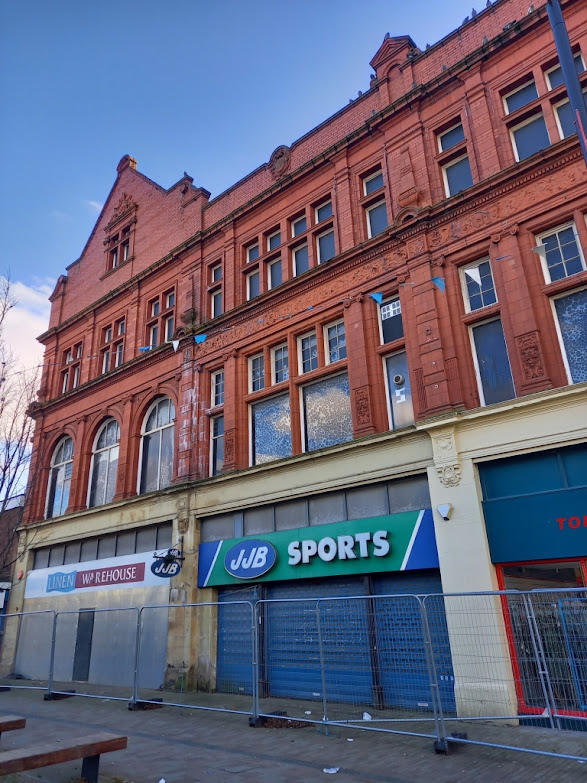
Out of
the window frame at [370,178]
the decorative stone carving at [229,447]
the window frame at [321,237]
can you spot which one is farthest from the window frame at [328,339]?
the window frame at [370,178]

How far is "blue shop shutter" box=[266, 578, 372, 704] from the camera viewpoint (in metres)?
9.64

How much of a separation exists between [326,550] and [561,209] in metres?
9.39

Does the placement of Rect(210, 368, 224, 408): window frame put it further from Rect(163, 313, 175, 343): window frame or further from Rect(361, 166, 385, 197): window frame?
Rect(361, 166, 385, 197): window frame

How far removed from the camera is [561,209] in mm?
11898

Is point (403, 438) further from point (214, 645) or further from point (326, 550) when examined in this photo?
point (214, 645)

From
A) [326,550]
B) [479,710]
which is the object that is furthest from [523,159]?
[479,710]

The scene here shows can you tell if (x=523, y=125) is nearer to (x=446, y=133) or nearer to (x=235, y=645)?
(x=446, y=133)

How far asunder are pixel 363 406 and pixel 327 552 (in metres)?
3.69

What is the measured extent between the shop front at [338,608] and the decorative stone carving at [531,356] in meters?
3.72

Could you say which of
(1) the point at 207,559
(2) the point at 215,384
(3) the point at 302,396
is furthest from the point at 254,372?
(1) the point at 207,559

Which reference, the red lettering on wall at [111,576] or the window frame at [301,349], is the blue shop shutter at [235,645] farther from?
the window frame at [301,349]

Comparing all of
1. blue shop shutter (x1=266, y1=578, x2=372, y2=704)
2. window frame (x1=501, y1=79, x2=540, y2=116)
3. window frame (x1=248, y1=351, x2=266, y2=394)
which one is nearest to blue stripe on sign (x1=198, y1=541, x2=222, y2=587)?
blue shop shutter (x1=266, y1=578, x2=372, y2=704)

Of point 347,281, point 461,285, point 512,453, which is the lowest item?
point 512,453

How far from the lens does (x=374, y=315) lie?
1475 centimetres
